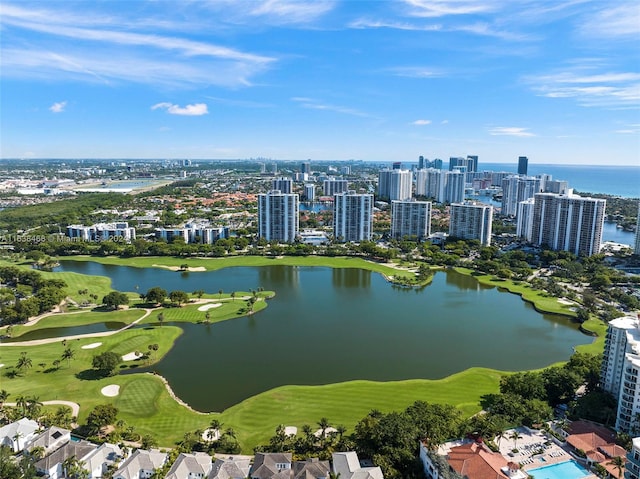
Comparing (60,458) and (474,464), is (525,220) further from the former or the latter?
(60,458)

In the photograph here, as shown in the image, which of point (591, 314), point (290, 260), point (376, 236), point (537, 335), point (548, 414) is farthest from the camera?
point (376, 236)

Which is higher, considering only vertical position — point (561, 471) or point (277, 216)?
point (277, 216)

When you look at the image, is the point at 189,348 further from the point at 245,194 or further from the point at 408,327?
the point at 245,194

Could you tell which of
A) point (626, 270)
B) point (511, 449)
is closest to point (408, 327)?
point (511, 449)

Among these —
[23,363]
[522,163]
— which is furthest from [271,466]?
[522,163]

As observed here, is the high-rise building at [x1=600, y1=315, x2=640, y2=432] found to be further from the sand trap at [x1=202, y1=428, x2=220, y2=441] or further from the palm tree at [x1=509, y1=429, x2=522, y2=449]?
the sand trap at [x1=202, y1=428, x2=220, y2=441]
